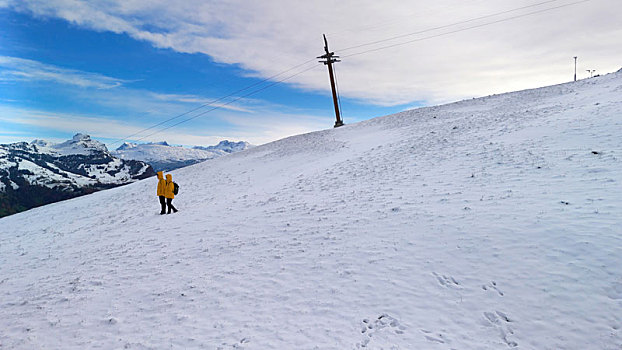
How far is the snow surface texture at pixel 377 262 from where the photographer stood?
5.92 meters

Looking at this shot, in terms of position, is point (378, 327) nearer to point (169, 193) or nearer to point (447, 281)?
point (447, 281)

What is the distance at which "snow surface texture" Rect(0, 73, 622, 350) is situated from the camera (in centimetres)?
592

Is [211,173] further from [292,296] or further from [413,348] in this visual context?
[413,348]

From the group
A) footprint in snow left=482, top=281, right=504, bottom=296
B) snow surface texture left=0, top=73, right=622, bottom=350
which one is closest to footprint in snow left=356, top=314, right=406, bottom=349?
snow surface texture left=0, top=73, right=622, bottom=350

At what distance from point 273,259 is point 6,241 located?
20.0 metres

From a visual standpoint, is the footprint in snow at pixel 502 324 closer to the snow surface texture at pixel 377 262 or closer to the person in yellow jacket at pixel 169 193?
the snow surface texture at pixel 377 262

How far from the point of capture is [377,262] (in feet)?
26.3

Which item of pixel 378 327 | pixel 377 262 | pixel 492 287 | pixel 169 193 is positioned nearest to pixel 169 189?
pixel 169 193

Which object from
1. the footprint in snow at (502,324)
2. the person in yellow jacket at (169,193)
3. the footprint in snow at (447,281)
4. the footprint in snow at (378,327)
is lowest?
the footprint in snow at (378,327)

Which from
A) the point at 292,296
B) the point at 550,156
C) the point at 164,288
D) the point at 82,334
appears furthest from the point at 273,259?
the point at 550,156

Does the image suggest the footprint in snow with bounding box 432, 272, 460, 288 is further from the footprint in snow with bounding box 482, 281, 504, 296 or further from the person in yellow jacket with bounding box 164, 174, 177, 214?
the person in yellow jacket with bounding box 164, 174, 177, 214

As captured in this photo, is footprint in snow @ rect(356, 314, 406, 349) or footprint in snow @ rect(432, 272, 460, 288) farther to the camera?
footprint in snow @ rect(432, 272, 460, 288)

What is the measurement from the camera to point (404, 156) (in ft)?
60.8

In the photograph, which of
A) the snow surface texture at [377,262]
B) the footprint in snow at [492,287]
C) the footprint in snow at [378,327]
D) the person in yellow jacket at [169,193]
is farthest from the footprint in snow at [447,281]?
the person in yellow jacket at [169,193]
